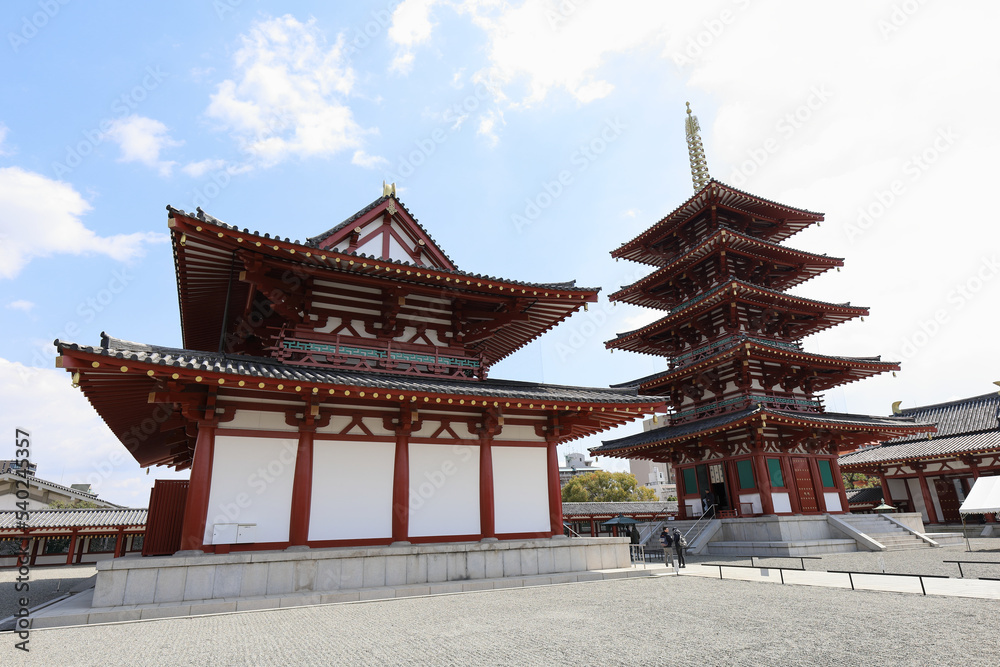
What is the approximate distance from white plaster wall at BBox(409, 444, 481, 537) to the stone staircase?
2054cm

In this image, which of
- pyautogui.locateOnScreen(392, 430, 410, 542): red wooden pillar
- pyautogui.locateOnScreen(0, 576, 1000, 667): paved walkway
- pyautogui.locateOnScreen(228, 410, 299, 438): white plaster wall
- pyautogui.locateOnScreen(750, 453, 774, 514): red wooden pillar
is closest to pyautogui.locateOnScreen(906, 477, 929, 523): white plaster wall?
pyautogui.locateOnScreen(750, 453, 774, 514): red wooden pillar

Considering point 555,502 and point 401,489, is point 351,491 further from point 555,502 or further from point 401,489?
point 555,502

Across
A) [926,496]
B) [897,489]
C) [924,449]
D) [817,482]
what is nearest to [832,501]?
[817,482]

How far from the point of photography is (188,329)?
19141 mm

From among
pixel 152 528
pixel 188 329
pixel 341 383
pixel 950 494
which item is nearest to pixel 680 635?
pixel 341 383

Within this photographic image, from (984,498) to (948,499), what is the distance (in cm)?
1835

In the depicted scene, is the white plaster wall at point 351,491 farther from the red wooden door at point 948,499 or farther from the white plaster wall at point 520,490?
the red wooden door at point 948,499

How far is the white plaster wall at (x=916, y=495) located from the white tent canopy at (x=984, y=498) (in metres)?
17.6

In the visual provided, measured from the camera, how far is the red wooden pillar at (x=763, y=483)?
24.6 metres

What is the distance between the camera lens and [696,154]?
38938 millimetres

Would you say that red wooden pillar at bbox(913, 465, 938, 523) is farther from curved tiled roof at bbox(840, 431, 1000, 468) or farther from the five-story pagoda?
the five-story pagoda

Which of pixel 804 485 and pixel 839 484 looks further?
pixel 839 484

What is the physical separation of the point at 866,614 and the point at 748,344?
1749 centimetres

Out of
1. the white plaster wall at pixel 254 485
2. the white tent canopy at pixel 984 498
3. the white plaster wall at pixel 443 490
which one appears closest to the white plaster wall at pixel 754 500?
the white tent canopy at pixel 984 498
